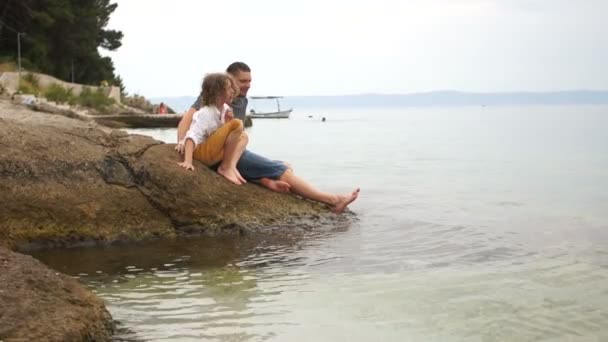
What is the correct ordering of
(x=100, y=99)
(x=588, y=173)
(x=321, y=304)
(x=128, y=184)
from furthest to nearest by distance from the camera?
(x=100, y=99), (x=588, y=173), (x=128, y=184), (x=321, y=304)

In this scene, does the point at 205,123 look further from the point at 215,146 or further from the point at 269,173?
the point at 269,173

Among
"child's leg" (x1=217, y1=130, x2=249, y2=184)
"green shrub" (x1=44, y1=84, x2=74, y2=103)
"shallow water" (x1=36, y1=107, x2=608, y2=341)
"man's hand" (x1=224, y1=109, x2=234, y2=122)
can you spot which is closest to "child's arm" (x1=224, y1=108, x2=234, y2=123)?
"man's hand" (x1=224, y1=109, x2=234, y2=122)

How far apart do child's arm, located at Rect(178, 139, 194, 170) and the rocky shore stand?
0.08 m

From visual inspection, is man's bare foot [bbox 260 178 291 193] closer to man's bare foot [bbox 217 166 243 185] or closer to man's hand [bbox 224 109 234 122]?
man's bare foot [bbox 217 166 243 185]

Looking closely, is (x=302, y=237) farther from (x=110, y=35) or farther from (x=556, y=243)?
(x=110, y=35)

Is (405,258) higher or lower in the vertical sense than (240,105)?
lower

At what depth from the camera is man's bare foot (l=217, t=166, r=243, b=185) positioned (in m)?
8.41

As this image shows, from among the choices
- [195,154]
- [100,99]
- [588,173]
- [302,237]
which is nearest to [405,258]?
[302,237]

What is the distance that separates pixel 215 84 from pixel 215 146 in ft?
2.24

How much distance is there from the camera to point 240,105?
952cm

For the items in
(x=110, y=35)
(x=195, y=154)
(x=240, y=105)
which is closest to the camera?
(x=195, y=154)

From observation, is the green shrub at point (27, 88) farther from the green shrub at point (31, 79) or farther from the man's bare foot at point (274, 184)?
the man's bare foot at point (274, 184)

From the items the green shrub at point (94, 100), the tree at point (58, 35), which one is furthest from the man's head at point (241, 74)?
the tree at point (58, 35)

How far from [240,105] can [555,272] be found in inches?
171
